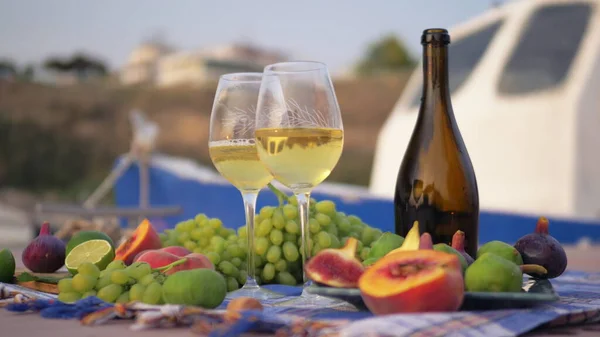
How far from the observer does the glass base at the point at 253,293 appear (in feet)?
5.17

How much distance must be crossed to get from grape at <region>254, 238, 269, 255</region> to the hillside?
2985cm

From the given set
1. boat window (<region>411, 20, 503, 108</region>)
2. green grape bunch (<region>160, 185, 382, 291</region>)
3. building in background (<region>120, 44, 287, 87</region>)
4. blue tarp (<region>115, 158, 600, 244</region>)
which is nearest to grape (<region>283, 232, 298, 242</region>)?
green grape bunch (<region>160, 185, 382, 291</region>)

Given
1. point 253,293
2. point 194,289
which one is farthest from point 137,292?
point 253,293

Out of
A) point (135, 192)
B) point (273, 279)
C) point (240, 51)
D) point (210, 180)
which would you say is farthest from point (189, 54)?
point (273, 279)

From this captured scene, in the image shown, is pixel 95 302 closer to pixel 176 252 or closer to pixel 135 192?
pixel 176 252

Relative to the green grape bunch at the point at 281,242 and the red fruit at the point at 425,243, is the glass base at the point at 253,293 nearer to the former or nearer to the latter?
the green grape bunch at the point at 281,242

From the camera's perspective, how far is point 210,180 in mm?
7836

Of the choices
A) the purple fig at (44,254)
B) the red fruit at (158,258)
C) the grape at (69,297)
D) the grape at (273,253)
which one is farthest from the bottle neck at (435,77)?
the purple fig at (44,254)

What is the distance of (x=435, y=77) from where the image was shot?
1805 millimetres

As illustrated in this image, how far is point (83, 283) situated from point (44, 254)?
535 millimetres

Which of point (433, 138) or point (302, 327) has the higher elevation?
point (433, 138)

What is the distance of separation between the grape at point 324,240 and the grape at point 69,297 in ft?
1.94

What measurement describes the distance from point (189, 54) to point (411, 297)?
57126 mm

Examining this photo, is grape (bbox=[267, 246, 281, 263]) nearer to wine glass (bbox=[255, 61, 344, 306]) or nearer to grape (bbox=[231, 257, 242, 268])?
grape (bbox=[231, 257, 242, 268])
